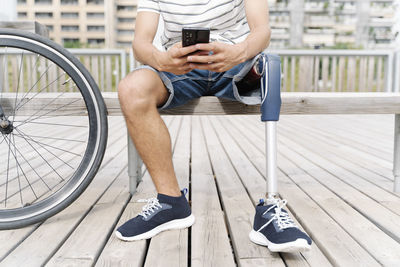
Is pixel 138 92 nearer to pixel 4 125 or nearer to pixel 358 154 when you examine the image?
pixel 4 125

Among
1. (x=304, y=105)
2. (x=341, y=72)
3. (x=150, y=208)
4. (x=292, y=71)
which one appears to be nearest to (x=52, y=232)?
(x=150, y=208)

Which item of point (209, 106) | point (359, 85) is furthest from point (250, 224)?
point (359, 85)

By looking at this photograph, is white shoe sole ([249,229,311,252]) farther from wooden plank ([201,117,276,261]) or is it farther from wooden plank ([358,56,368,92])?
wooden plank ([358,56,368,92])

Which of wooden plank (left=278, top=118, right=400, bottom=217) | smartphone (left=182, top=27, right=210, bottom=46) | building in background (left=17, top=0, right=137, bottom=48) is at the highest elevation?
building in background (left=17, top=0, right=137, bottom=48)

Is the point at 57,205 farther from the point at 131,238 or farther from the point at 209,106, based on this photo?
the point at 209,106

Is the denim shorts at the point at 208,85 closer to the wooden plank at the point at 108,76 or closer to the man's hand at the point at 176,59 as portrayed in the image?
the man's hand at the point at 176,59

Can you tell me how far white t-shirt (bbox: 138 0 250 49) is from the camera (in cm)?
153

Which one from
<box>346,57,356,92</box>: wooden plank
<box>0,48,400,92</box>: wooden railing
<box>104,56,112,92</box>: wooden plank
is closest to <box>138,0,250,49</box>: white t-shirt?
<box>0,48,400,92</box>: wooden railing

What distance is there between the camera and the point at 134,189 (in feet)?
6.01

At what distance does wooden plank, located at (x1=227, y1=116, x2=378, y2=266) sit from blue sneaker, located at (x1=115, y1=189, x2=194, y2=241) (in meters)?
0.43

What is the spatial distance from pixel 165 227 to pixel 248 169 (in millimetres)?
1037

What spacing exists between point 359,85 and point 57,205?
4.67m

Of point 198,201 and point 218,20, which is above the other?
point 218,20

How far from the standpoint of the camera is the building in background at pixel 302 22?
54.4 metres
